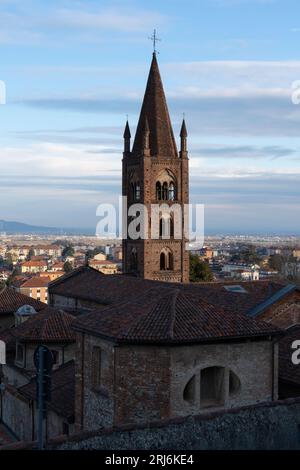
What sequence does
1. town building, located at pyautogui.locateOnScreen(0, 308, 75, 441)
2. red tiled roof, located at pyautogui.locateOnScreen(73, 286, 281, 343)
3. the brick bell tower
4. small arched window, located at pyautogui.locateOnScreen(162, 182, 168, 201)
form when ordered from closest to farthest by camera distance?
red tiled roof, located at pyautogui.locateOnScreen(73, 286, 281, 343), town building, located at pyautogui.locateOnScreen(0, 308, 75, 441), the brick bell tower, small arched window, located at pyautogui.locateOnScreen(162, 182, 168, 201)

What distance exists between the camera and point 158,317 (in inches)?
723

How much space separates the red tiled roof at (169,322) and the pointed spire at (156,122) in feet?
87.9

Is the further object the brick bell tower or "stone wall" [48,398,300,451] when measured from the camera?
the brick bell tower

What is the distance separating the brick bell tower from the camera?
44906 mm

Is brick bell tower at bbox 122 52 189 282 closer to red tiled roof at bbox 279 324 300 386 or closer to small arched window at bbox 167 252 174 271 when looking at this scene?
small arched window at bbox 167 252 174 271

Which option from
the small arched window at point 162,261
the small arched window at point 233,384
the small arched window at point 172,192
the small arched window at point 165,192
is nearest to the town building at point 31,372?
the small arched window at point 233,384

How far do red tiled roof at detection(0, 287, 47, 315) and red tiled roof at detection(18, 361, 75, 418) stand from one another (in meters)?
11.8

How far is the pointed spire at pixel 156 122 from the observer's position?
4572 centimetres

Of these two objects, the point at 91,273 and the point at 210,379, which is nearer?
the point at 210,379

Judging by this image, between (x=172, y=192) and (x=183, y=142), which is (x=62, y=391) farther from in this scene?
(x=183, y=142)

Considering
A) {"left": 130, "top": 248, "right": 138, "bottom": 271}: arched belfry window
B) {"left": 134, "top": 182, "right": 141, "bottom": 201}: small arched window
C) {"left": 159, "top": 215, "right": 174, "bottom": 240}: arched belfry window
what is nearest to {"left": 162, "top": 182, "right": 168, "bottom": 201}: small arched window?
{"left": 159, "top": 215, "right": 174, "bottom": 240}: arched belfry window
